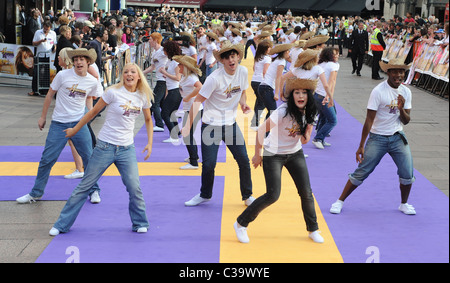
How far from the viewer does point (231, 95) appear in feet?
24.4

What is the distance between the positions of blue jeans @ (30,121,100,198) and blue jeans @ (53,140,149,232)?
1.10 metres

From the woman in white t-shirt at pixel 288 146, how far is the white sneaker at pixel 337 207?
1.08 meters

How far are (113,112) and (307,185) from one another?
2.09 meters

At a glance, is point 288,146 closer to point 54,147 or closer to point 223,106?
point 223,106

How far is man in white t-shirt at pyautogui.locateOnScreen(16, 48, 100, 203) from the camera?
7.75m

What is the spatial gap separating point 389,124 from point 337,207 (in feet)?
3.79

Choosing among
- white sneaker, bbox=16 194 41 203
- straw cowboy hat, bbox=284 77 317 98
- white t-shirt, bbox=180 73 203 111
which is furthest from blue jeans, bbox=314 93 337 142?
white sneaker, bbox=16 194 41 203

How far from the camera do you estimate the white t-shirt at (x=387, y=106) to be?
7.24 meters

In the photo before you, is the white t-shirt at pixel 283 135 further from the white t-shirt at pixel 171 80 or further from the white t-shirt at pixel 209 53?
the white t-shirt at pixel 209 53

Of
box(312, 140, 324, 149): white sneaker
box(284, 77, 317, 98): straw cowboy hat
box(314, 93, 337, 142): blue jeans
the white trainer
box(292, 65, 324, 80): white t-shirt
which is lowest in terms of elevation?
box(312, 140, 324, 149): white sneaker

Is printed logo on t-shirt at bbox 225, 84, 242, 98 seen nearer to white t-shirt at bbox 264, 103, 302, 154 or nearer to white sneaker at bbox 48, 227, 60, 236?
white t-shirt at bbox 264, 103, 302, 154

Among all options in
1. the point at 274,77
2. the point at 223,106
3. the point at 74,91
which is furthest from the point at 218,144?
the point at 274,77

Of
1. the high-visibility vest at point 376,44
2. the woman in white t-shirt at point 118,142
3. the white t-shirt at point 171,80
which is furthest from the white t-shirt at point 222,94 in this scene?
the high-visibility vest at point 376,44
